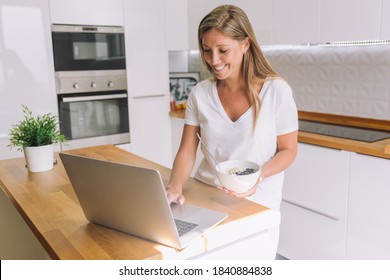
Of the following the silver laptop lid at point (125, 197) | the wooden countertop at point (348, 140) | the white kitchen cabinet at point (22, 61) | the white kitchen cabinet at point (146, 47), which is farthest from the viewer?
the white kitchen cabinet at point (146, 47)

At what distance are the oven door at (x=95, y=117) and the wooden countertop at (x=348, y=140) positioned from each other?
4.40ft

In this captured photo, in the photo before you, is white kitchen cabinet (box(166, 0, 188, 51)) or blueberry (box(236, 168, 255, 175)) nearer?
blueberry (box(236, 168, 255, 175))

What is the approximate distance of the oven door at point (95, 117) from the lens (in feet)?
9.43

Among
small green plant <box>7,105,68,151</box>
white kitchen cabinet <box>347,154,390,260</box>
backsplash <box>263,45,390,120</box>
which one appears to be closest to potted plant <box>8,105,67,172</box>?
small green plant <box>7,105,68,151</box>

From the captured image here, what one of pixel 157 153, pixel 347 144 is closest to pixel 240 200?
pixel 347 144

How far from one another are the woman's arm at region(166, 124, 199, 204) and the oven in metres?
1.58

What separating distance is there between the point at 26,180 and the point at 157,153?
1.88 metres

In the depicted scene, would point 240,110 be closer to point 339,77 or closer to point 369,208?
point 369,208

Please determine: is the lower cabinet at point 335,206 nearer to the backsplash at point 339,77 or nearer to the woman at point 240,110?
the backsplash at point 339,77

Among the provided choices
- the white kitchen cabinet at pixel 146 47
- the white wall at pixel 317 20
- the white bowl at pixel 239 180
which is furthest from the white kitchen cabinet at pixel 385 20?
the white kitchen cabinet at pixel 146 47

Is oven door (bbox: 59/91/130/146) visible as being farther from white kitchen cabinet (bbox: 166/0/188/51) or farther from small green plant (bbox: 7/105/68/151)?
small green plant (bbox: 7/105/68/151)

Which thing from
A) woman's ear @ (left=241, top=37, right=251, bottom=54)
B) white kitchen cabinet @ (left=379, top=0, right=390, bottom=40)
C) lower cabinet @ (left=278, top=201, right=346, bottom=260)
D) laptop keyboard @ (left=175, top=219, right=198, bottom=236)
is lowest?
lower cabinet @ (left=278, top=201, right=346, bottom=260)

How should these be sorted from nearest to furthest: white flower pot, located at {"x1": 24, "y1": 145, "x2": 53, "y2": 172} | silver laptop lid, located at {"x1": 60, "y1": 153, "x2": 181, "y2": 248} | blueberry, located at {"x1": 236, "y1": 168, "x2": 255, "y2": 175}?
silver laptop lid, located at {"x1": 60, "y1": 153, "x2": 181, "y2": 248} < blueberry, located at {"x1": 236, "y1": 168, "x2": 255, "y2": 175} < white flower pot, located at {"x1": 24, "y1": 145, "x2": 53, "y2": 172}

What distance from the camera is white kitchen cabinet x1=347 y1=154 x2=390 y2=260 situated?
1.89m
